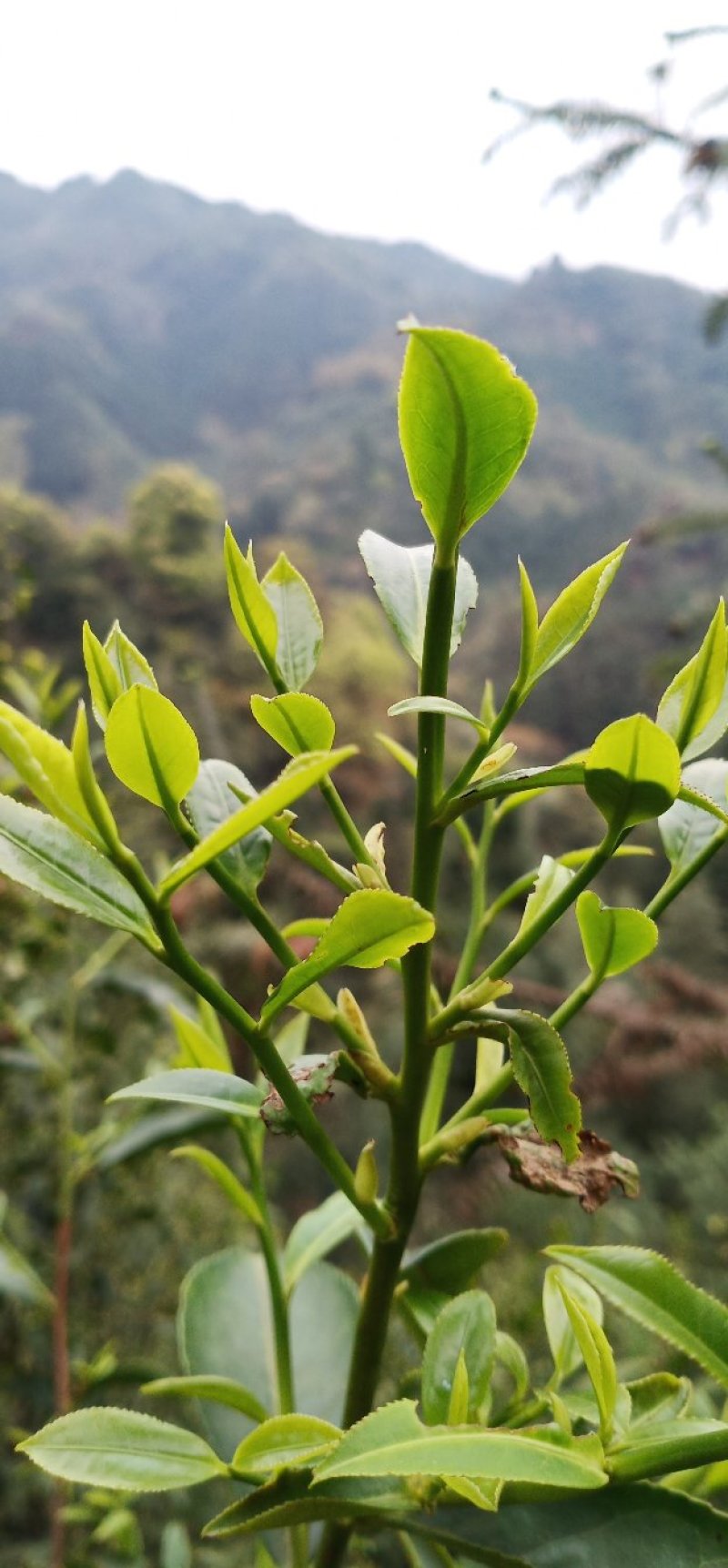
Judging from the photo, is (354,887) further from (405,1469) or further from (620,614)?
(620,614)

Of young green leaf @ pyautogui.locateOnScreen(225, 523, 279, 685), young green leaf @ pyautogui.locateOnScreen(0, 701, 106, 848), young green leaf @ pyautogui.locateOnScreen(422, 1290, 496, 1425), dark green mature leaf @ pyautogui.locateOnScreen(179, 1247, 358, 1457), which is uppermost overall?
young green leaf @ pyautogui.locateOnScreen(225, 523, 279, 685)

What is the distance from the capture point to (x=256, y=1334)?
34 cm

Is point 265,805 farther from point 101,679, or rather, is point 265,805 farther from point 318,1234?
point 318,1234

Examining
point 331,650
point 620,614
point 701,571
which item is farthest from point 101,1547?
point 701,571

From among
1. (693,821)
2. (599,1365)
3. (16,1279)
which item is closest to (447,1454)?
(599,1365)

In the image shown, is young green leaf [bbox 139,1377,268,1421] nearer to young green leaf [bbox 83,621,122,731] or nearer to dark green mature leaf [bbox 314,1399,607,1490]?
dark green mature leaf [bbox 314,1399,607,1490]

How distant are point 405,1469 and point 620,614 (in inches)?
152

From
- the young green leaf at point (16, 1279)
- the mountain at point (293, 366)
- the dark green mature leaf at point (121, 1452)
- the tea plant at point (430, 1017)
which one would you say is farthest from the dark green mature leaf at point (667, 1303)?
the mountain at point (293, 366)

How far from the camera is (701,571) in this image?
156 inches

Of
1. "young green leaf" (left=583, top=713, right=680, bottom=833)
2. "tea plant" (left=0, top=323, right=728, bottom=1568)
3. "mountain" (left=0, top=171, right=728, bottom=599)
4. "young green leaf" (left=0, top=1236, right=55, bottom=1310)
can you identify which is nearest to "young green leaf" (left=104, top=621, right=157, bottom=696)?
"tea plant" (left=0, top=323, right=728, bottom=1568)

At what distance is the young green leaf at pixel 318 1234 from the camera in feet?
0.99

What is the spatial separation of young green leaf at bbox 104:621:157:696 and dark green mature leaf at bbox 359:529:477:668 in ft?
0.19

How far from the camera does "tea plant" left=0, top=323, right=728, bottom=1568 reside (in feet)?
0.52

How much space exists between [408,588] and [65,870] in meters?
0.10
